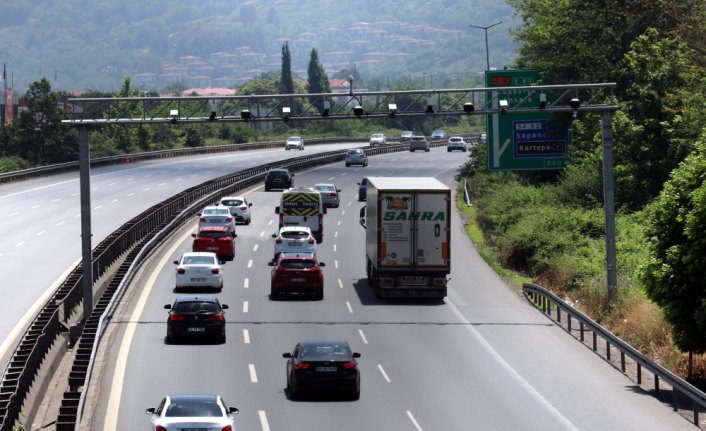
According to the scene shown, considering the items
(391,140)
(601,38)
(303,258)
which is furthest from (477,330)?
(391,140)

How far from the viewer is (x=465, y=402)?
94.0ft

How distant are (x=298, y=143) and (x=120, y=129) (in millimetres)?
33143

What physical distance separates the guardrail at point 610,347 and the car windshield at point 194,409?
32.7ft

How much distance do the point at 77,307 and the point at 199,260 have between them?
5110mm

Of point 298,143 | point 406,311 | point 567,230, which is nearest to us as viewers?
point 406,311

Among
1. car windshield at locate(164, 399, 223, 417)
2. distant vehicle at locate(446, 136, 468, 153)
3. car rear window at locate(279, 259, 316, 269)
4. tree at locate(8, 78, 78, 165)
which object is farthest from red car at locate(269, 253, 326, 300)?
distant vehicle at locate(446, 136, 468, 153)

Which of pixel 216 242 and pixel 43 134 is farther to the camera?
pixel 43 134

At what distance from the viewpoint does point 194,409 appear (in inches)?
882

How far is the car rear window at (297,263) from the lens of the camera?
148 feet

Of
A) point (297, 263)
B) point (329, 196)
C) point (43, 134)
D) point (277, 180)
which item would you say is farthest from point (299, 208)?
point (43, 134)

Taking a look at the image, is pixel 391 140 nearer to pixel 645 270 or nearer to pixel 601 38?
pixel 601 38

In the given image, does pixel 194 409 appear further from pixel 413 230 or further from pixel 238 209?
A: pixel 238 209

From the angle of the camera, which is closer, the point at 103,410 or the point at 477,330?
the point at 103,410

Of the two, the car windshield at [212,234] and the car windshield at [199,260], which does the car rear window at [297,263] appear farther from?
the car windshield at [212,234]
